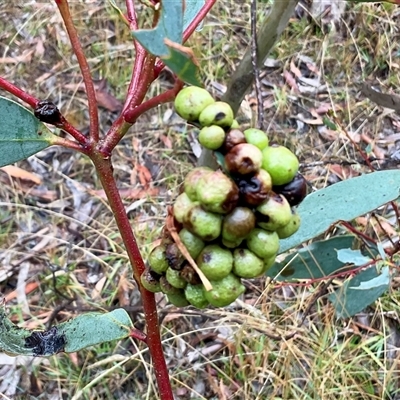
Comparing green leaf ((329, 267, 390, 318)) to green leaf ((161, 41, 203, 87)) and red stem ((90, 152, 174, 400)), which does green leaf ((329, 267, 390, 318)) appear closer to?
red stem ((90, 152, 174, 400))

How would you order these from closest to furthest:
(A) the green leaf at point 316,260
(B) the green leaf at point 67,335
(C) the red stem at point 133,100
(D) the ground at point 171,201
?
(C) the red stem at point 133,100
(B) the green leaf at point 67,335
(A) the green leaf at point 316,260
(D) the ground at point 171,201

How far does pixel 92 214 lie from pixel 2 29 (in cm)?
96

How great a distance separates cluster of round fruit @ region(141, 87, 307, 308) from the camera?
1.61 ft

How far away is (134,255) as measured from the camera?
70cm

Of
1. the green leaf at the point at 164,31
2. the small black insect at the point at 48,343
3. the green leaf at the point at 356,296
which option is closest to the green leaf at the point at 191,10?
the green leaf at the point at 164,31

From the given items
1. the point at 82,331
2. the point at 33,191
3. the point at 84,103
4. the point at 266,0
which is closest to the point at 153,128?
the point at 84,103

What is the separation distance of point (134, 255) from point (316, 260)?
68 cm

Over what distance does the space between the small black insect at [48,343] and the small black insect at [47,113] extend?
291mm

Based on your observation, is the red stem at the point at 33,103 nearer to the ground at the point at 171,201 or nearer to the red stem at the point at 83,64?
the red stem at the point at 83,64

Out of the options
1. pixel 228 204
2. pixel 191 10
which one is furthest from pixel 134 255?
pixel 191 10

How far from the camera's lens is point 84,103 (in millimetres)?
2197

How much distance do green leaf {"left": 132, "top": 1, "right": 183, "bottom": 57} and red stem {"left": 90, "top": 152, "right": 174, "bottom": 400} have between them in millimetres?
193

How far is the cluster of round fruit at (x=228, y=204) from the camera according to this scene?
0.49 m

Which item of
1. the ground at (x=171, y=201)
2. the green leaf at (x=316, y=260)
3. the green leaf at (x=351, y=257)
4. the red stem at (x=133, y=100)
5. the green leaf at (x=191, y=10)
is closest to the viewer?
the red stem at (x=133, y=100)
